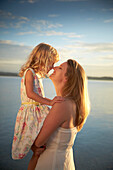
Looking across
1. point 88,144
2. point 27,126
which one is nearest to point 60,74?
point 27,126

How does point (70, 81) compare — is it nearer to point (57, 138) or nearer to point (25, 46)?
point (57, 138)

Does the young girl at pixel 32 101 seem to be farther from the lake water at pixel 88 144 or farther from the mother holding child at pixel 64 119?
the lake water at pixel 88 144

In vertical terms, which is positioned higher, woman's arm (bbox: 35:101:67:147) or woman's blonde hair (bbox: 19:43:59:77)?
woman's blonde hair (bbox: 19:43:59:77)

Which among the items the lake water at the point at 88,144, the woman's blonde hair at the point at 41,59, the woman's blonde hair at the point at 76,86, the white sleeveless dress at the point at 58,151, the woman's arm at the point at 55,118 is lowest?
the lake water at the point at 88,144

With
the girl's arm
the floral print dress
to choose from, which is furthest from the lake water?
the girl's arm

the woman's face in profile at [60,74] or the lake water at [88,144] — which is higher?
the woman's face in profile at [60,74]

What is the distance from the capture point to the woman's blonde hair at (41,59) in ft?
6.53

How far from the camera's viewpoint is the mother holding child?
3.62ft

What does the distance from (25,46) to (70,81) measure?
1929cm

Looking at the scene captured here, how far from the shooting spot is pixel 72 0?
7.58 metres

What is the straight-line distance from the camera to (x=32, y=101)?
186 centimetres

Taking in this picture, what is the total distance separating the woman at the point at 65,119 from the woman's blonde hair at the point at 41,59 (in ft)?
2.50

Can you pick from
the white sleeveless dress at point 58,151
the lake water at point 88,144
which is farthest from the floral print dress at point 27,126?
the lake water at point 88,144

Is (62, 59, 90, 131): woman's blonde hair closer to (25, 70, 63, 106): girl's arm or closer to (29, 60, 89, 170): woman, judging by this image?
(29, 60, 89, 170): woman
